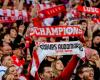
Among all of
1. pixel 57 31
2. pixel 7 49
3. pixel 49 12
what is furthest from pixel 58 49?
pixel 49 12

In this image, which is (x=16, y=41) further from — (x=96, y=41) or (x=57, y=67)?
(x=57, y=67)

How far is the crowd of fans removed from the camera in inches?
264

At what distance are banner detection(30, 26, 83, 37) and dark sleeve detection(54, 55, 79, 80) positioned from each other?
2.40ft

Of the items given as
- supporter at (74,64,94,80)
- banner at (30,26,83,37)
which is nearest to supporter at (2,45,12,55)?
banner at (30,26,83,37)

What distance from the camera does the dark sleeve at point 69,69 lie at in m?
6.66

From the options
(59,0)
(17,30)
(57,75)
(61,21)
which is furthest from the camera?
(59,0)

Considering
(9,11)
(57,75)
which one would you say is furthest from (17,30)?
(57,75)

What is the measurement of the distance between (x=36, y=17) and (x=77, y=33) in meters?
2.19

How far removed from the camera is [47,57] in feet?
22.6

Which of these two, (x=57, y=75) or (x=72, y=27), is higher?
(x=72, y=27)

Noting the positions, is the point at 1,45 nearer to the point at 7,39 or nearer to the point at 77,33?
the point at 7,39

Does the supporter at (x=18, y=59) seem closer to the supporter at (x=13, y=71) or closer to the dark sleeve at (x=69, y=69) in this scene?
the supporter at (x=13, y=71)

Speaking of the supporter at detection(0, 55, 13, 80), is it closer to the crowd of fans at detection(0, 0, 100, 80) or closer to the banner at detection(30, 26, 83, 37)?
the crowd of fans at detection(0, 0, 100, 80)

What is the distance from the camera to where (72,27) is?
7441 millimetres
